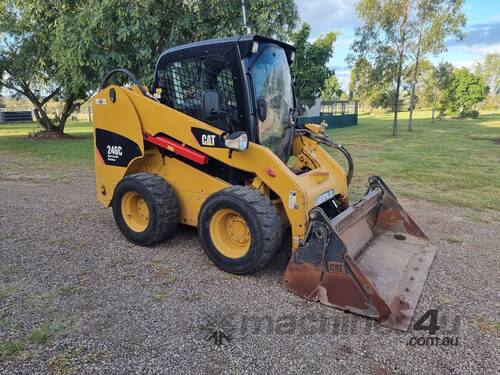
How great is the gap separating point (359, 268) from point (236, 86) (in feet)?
6.97

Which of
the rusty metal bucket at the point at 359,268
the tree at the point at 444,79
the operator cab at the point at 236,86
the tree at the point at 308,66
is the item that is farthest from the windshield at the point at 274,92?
the tree at the point at 444,79

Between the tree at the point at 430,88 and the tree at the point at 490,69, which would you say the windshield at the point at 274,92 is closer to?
the tree at the point at 430,88

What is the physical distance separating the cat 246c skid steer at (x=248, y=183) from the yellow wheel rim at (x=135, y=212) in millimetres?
12

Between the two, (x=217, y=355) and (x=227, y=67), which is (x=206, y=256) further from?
(x=227, y=67)

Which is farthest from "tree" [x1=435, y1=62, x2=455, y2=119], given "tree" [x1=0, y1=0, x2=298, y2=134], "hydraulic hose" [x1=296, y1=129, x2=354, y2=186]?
"hydraulic hose" [x1=296, y1=129, x2=354, y2=186]

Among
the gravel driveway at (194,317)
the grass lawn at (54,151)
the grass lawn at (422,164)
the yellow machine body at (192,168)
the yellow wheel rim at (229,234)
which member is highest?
the yellow machine body at (192,168)

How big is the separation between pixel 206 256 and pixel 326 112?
97.9ft

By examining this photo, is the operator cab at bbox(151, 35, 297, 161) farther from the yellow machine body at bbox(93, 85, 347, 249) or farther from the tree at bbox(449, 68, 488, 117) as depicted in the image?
the tree at bbox(449, 68, 488, 117)

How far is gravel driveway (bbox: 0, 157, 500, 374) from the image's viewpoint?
2662 millimetres

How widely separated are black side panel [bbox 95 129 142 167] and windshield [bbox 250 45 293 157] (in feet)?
5.06

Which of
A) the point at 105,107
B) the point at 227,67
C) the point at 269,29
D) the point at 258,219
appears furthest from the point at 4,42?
the point at 258,219

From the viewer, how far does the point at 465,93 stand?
136 ft

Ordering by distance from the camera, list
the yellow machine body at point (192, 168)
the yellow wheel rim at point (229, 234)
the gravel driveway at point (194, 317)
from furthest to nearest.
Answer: the yellow wheel rim at point (229, 234) < the yellow machine body at point (192, 168) < the gravel driveway at point (194, 317)

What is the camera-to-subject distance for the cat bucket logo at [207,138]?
13.3 feet
